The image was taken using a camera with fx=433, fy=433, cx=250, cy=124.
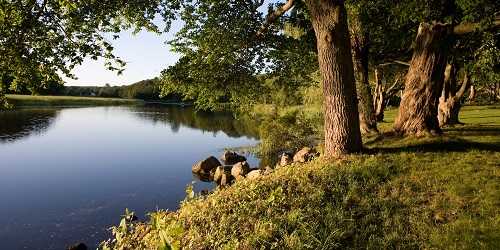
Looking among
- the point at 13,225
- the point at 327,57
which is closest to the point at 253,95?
the point at 327,57

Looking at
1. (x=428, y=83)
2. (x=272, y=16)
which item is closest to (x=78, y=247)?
(x=272, y=16)

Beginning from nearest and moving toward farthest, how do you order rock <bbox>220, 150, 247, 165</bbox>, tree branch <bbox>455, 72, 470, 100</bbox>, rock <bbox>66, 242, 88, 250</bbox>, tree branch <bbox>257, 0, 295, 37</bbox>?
1. tree branch <bbox>257, 0, 295, 37</bbox>
2. rock <bbox>66, 242, 88, 250</bbox>
3. tree branch <bbox>455, 72, 470, 100</bbox>
4. rock <bbox>220, 150, 247, 165</bbox>

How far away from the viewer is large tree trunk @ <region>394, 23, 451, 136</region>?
15531mm

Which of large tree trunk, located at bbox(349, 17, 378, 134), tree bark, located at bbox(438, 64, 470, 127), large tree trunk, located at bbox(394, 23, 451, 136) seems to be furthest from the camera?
tree bark, located at bbox(438, 64, 470, 127)

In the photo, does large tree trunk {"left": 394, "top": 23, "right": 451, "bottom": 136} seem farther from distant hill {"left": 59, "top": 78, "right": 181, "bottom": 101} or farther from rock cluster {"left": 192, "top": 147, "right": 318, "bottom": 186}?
distant hill {"left": 59, "top": 78, "right": 181, "bottom": 101}

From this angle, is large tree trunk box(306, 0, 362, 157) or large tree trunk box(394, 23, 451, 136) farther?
large tree trunk box(394, 23, 451, 136)

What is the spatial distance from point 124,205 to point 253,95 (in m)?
10.2

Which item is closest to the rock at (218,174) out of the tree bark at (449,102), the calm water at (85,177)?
the calm water at (85,177)

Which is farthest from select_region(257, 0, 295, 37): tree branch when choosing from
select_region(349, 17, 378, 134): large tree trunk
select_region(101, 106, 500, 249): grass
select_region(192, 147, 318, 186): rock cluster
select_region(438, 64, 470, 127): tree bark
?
select_region(438, 64, 470, 127): tree bark

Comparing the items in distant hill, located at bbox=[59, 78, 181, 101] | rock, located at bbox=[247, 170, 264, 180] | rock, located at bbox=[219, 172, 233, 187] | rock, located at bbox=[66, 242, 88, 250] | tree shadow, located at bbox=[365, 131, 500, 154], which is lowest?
rock, located at bbox=[66, 242, 88, 250]

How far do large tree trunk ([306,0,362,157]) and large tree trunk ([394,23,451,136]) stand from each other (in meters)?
3.43

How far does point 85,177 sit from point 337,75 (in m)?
23.0

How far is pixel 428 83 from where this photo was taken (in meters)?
15.7

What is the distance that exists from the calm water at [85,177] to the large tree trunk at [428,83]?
41.9 ft
